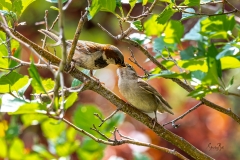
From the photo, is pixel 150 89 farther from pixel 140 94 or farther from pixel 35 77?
pixel 35 77

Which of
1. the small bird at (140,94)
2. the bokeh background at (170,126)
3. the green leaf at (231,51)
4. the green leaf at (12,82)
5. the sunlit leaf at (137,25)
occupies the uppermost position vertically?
the sunlit leaf at (137,25)

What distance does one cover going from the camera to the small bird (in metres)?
2.29

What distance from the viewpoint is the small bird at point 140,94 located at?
7.50 feet

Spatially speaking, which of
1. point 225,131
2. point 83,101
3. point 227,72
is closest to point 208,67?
point 227,72

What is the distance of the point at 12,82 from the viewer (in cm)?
130

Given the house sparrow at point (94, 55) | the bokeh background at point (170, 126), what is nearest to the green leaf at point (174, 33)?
the house sparrow at point (94, 55)

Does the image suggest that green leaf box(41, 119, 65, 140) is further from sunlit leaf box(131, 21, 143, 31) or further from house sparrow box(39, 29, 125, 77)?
sunlit leaf box(131, 21, 143, 31)

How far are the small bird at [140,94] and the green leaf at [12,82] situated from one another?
1015 mm

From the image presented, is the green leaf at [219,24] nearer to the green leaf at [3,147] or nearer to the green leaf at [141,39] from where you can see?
the green leaf at [141,39]

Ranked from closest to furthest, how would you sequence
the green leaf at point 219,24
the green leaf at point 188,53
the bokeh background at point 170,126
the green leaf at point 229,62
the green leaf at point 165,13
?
the green leaf at point 229,62, the green leaf at point 165,13, the green leaf at point 219,24, the green leaf at point 188,53, the bokeh background at point 170,126

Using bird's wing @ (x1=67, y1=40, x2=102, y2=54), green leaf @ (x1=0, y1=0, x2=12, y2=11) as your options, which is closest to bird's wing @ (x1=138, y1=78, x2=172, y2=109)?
bird's wing @ (x1=67, y1=40, x2=102, y2=54)

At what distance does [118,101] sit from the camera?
1.66 m

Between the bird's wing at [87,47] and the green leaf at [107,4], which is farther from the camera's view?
the bird's wing at [87,47]

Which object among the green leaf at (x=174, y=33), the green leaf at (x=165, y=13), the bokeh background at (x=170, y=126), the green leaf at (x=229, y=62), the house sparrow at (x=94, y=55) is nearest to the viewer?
the green leaf at (x=229, y=62)
